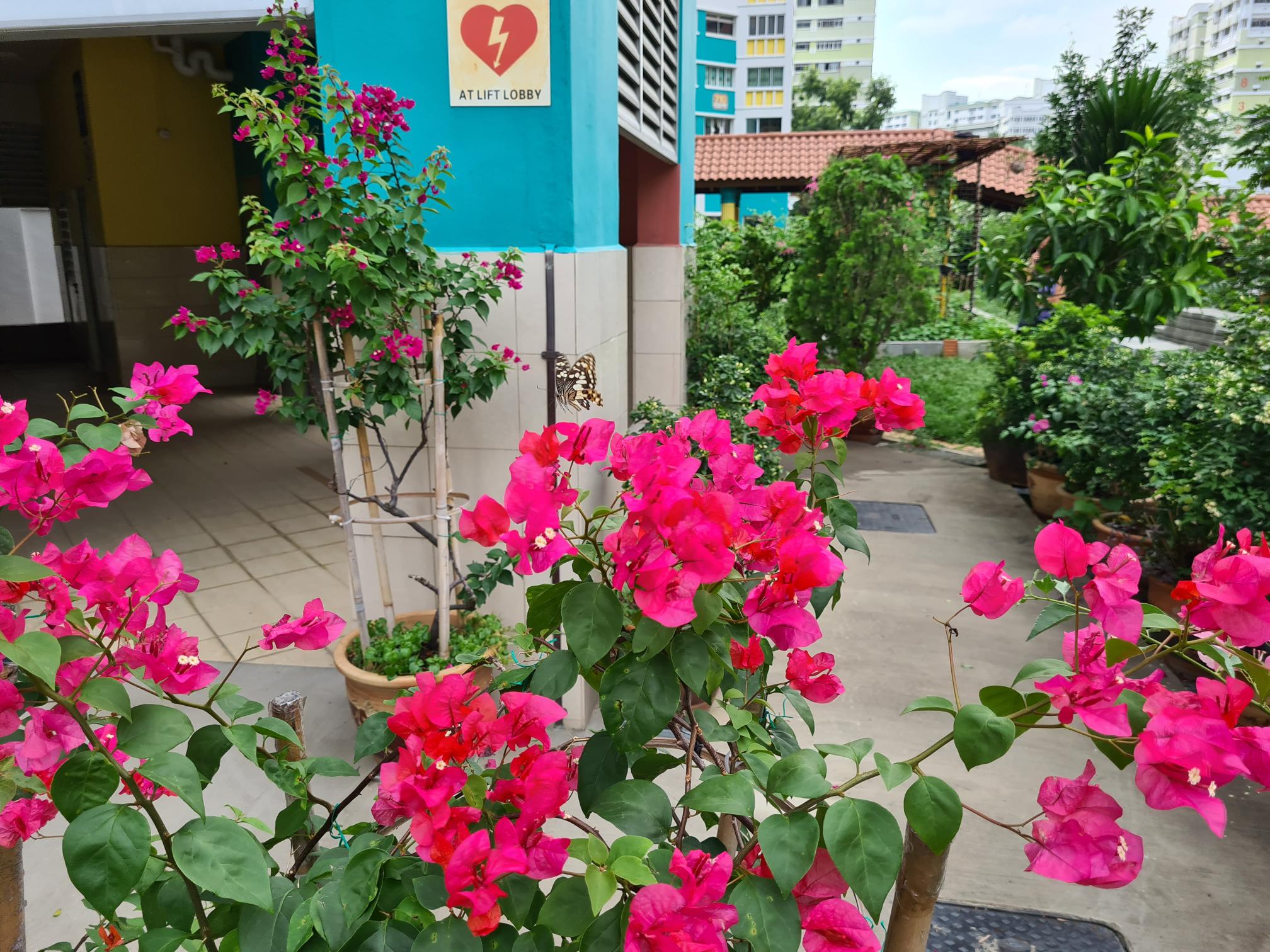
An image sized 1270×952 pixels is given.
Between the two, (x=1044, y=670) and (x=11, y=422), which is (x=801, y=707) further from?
(x=11, y=422)

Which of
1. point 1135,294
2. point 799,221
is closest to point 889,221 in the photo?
point 799,221

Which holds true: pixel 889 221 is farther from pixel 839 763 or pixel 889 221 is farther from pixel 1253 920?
pixel 1253 920

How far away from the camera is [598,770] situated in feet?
2.90

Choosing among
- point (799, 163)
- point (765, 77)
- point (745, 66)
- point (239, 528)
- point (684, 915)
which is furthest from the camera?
point (765, 77)

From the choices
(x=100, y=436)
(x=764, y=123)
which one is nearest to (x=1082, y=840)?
(x=100, y=436)

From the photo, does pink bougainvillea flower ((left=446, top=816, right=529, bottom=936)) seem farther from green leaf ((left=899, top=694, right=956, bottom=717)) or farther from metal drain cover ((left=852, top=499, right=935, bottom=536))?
metal drain cover ((left=852, top=499, right=935, bottom=536))

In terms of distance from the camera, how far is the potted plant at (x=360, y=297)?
228 centimetres

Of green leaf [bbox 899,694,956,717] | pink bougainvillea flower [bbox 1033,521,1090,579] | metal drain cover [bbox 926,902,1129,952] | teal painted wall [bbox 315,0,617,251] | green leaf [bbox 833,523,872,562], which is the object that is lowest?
metal drain cover [bbox 926,902,1129,952]

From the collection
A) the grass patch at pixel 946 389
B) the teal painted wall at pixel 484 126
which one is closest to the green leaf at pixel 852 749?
the teal painted wall at pixel 484 126

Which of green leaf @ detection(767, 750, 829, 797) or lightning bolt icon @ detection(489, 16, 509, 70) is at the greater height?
lightning bolt icon @ detection(489, 16, 509, 70)

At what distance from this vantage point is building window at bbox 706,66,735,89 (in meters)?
45.4

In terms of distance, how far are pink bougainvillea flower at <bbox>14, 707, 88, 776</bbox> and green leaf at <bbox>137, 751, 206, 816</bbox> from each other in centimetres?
8

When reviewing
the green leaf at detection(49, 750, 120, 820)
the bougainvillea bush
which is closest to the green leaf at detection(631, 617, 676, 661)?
the bougainvillea bush

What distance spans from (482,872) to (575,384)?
218 cm
